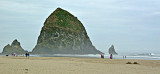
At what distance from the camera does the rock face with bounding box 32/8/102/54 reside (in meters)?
143

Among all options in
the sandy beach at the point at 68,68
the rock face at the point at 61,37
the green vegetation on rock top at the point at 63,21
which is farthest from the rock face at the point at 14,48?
the sandy beach at the point at 68,68

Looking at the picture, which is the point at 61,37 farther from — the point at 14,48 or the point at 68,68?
the point at 68,68

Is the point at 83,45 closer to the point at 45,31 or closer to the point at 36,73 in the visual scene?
the point at 45,31

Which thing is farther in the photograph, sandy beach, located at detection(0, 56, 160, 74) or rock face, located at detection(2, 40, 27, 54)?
rock face, located at detection(2, 40, 27, 54)

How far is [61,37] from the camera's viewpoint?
5763 inches

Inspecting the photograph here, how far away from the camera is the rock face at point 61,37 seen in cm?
14275

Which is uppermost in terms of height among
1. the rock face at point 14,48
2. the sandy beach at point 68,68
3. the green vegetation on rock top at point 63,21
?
the green vegetation on rock top at point 63,21

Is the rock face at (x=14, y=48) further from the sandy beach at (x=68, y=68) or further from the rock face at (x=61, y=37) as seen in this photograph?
the sandy beach at (x=68, y=68)

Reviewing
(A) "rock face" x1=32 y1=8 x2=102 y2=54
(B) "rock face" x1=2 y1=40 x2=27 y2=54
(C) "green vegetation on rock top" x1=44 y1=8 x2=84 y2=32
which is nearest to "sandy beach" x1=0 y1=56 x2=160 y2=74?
(A) "rock face" x1=32 y1=8 x2=102 y2=54

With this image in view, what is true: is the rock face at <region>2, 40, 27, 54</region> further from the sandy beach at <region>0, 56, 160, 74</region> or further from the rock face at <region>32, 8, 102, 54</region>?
the sandy beach at <region>0, 56, 160, 74</region>

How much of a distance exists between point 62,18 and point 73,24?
9366mm

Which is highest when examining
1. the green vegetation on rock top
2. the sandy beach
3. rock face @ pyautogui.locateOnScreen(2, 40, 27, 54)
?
the green vegetation on rock top

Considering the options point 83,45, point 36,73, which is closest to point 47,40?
point 83,45

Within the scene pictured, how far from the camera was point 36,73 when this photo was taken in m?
14.7
